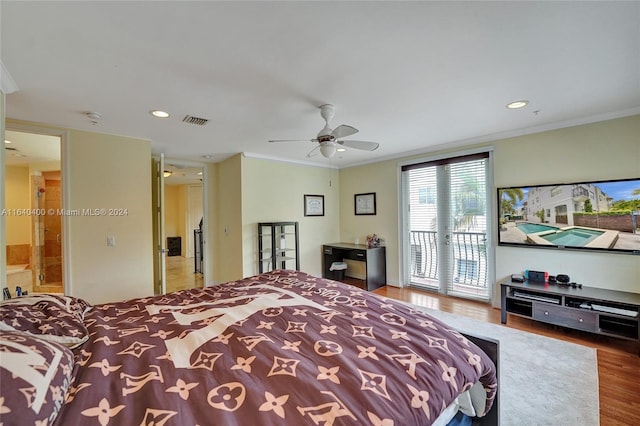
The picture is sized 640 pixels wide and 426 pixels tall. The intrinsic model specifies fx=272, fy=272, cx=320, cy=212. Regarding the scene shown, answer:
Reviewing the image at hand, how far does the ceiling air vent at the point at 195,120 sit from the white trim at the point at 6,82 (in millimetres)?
1195

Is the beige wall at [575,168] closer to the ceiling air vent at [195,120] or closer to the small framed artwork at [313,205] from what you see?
the small framed artwork at [313,205]

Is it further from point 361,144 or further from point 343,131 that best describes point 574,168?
A: point 343,131

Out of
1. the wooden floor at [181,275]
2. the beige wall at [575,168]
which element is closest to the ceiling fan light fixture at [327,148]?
the beige wall at [575,168]

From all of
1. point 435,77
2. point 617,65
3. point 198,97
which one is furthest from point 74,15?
point 617,65

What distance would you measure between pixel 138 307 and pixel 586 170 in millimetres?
4642

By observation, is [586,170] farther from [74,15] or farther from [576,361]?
[74,15]

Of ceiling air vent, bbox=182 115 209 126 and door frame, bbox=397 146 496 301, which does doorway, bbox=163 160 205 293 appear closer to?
ceiling air vent, bbox=182 115 209 126

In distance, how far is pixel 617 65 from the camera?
1.99 m

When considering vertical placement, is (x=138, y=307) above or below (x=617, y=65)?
below

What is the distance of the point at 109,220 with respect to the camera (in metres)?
3.30

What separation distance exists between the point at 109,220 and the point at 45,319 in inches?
91.2

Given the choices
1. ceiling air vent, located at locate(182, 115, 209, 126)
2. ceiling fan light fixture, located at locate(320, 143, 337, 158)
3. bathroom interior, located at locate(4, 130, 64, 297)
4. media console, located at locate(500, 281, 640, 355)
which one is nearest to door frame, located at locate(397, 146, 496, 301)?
media console, located at locate(500, 281, 640, 355)

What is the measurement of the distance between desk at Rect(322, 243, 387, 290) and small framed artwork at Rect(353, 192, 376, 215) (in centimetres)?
70

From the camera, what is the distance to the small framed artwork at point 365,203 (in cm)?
532
